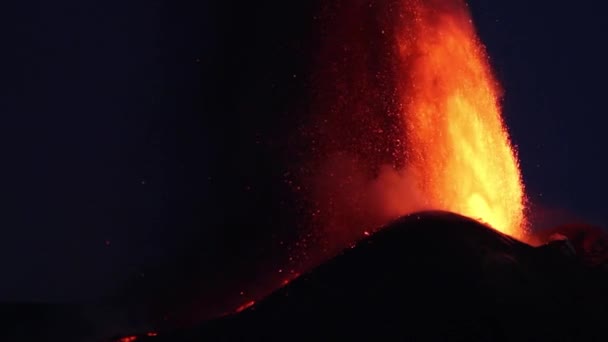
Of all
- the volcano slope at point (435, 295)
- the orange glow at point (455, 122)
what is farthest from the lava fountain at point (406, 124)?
the volcano slope at point (435, 295)

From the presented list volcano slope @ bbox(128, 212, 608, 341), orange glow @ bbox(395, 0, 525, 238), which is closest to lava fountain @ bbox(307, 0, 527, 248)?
orange glow @ bbox(395, 0, 525, 238)

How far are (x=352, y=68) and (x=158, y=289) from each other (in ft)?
45.0

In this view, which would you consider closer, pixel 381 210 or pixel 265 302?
pixel 265 302

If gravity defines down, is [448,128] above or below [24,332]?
above

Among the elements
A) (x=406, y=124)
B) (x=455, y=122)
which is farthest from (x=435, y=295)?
(x=406, y=124)

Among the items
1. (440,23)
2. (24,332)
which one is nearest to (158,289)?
(24,332)

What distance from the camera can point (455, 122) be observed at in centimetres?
2242

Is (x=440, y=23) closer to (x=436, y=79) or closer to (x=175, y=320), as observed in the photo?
(x=436, y=79)

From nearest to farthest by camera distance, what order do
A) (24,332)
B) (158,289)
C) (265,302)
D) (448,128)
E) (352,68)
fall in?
(265,302) < (24,332) < (448,128) < (352,68) < (158,289)

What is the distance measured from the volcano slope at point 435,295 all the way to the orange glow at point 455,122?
649 cm

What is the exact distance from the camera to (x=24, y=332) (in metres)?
18.6

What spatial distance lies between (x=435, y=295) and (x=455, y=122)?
35.2 feet

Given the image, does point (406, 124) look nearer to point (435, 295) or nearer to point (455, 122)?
point (455, 122)

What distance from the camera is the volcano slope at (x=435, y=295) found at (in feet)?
39.7
